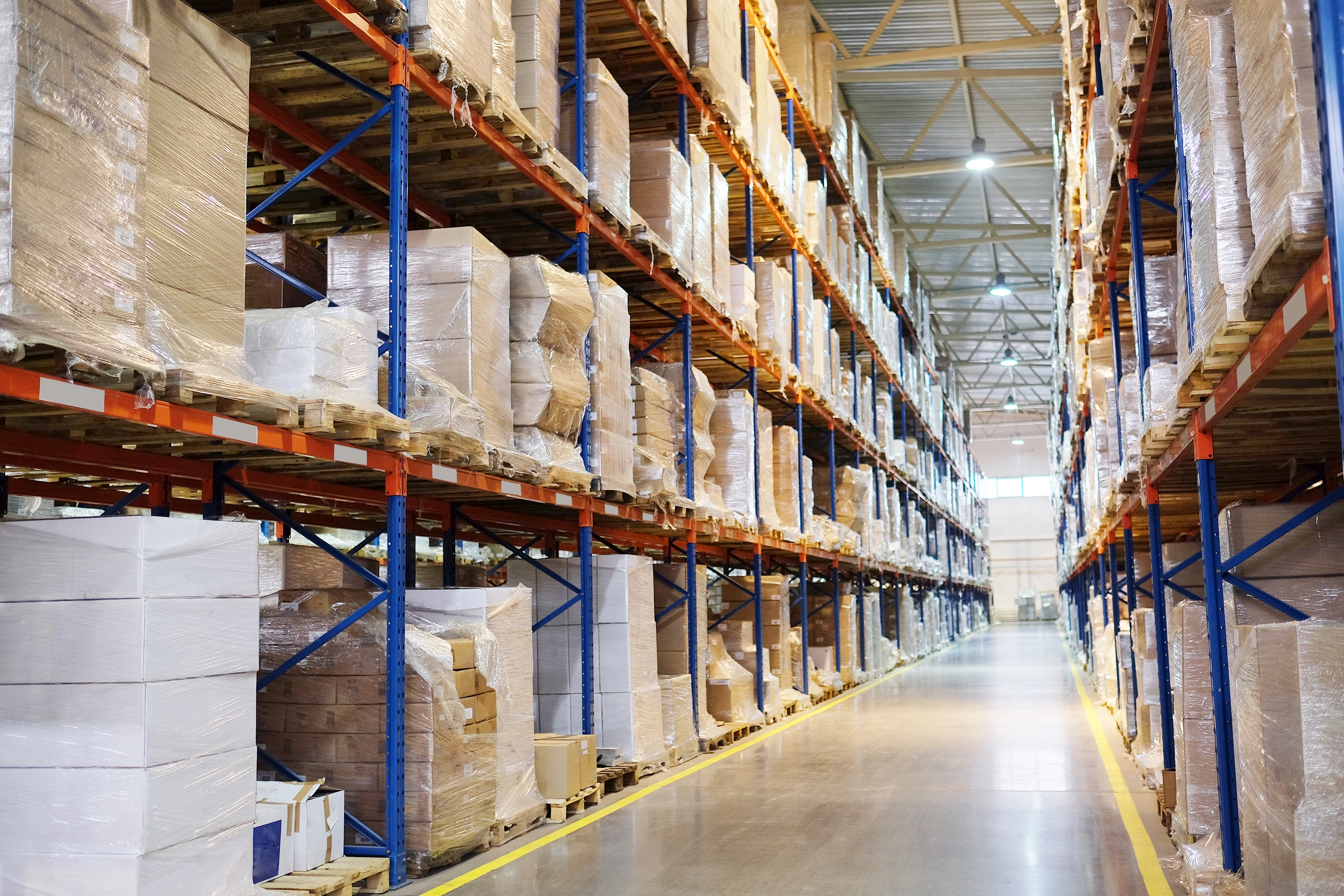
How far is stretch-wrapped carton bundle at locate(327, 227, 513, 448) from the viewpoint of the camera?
20.0 feet

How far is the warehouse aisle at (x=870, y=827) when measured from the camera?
525 cm

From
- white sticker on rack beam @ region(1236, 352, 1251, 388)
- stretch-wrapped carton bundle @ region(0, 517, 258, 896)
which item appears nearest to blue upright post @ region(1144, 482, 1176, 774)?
white sticker on rack beam @ region(1236, 352, 1251, 388)

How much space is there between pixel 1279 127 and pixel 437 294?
13.3 feet

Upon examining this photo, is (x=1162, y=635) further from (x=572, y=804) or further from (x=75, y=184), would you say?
(x=75, y=184)

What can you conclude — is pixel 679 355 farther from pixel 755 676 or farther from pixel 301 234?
pixel 301 234

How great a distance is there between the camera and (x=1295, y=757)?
3.42m

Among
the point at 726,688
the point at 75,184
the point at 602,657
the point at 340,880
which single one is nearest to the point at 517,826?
the point at 340,880

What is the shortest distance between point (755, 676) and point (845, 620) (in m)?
4.86

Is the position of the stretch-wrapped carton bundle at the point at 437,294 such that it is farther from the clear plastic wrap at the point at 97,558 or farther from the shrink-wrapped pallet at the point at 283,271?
the clear plastic wrap at the point at 97,558

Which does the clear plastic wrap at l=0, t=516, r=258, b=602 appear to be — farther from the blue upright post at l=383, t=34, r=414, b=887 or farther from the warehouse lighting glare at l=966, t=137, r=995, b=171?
the warehouse lighting glare at l=966, t=137, r=995, b=171

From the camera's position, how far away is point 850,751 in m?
9.78

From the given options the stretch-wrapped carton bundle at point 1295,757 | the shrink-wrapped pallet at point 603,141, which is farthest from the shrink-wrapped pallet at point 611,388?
the stretch-wrapped carton bundle at point 1295,757

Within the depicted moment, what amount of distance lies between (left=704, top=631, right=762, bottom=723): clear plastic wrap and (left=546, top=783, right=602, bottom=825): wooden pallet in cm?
336

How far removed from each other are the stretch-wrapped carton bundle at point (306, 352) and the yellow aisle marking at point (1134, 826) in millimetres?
3939
